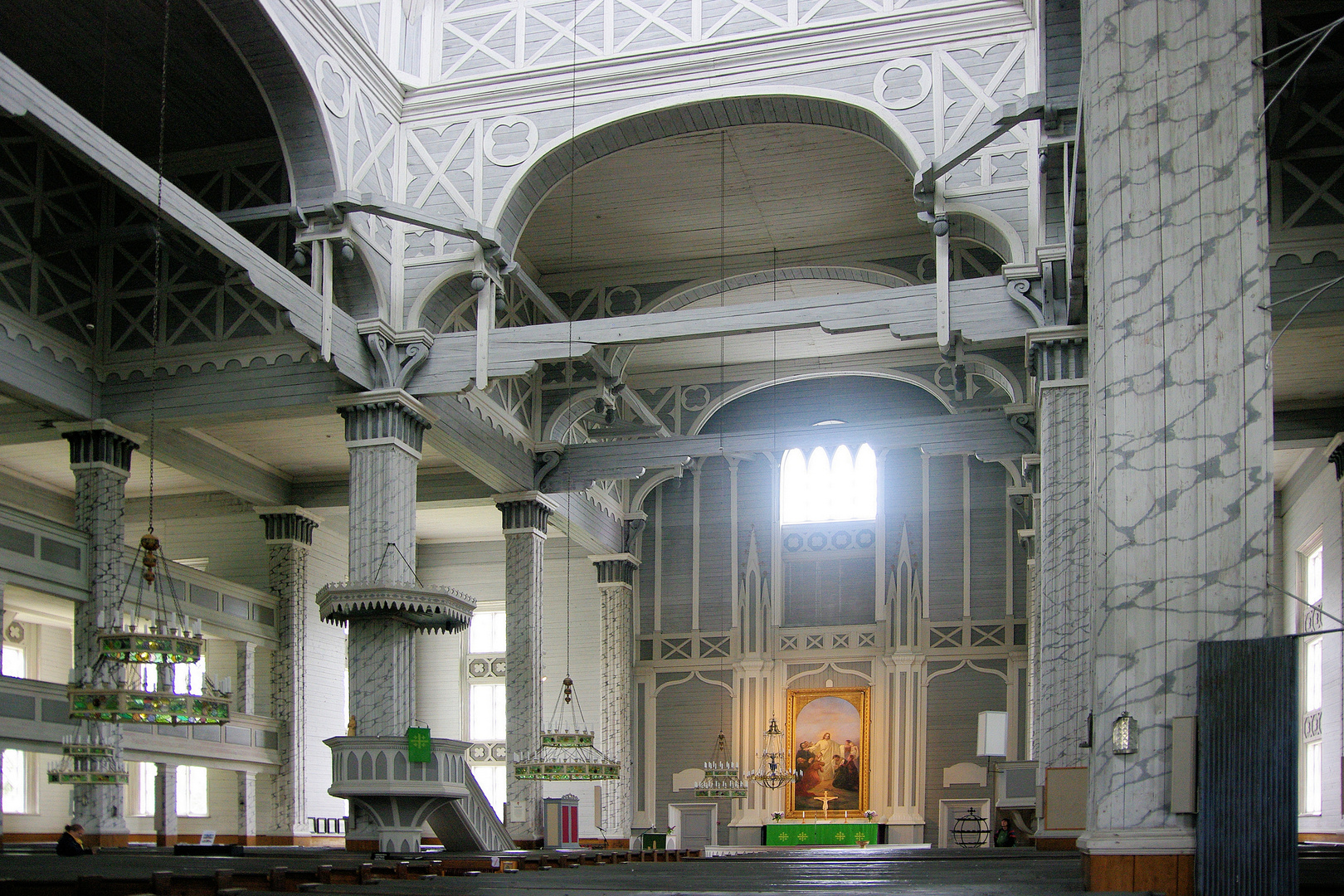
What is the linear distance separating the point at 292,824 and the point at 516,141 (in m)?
12.9

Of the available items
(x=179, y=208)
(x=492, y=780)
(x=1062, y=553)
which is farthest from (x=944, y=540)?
(x=179, y=208)

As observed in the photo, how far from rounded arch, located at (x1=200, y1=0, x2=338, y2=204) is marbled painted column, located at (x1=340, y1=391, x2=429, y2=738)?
9.25 ft

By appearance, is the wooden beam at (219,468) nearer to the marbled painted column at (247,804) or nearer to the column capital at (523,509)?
the column capital at (523,509)

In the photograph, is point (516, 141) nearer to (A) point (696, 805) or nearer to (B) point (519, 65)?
(B) point (519, 65)

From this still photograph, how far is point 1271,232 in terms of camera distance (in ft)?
48.0

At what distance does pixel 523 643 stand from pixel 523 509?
230 centimetres

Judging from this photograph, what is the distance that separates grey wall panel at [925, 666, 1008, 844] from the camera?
88.4 ft

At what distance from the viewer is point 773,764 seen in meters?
26.3

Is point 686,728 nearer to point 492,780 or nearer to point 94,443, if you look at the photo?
point 492,780

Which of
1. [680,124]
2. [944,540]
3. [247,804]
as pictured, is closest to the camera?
[680,124]

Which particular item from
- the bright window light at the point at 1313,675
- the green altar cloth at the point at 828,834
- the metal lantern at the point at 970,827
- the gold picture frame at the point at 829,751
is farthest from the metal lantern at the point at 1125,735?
the gold picture frame at the point at 829,751

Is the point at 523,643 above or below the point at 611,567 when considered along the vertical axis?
below

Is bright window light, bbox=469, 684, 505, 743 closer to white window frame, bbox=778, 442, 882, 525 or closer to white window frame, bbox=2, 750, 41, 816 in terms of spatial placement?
white window frame, bbox=778, 442, 882, 525

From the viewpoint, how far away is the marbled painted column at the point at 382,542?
17.4m
